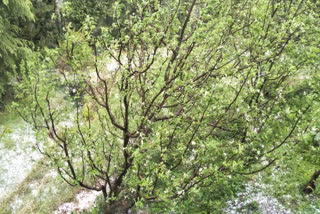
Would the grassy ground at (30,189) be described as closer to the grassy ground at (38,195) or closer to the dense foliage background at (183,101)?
the grassy ground at (38,195)

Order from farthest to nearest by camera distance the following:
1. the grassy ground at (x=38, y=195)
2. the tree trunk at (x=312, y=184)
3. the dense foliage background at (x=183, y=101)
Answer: the grassy ground at (x=38, y=195) → the tree trunk at (x=312, y=184) → the dense foliage background at (x=183, y=101)

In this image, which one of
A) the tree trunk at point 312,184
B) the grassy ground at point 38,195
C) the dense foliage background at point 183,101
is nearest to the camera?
the dense foliage background at point 183,101

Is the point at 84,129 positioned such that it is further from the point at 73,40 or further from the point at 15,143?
the point at 15,143

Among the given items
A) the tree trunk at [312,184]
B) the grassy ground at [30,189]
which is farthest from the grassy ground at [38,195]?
the tree trunk at [312,184]

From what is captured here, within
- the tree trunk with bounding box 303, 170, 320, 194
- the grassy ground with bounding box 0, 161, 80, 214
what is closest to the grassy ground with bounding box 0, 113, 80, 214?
the grassy ground with bounding box 0, 161, 80, 214

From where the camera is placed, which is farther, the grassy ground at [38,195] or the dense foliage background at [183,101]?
the grassy ground at [38,195]

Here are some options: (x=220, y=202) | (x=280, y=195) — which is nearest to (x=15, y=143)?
(x=220, y=202)

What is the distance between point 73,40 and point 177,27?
1.89m

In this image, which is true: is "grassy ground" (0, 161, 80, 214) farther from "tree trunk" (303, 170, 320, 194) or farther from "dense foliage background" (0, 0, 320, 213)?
"tree trunk" (303, 170, 320, 194)

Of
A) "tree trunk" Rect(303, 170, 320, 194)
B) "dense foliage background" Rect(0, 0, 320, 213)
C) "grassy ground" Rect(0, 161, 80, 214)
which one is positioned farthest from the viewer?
"grassy ground" Rect(0, 161, 80, 214)

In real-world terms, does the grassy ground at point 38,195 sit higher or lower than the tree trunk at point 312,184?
higher

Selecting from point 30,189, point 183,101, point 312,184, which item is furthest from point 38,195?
point 312,184

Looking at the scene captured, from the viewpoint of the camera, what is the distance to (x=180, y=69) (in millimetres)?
4723

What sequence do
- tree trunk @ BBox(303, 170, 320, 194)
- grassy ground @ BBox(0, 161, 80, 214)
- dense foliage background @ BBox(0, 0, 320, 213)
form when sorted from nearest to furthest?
dense foliage background @ BBox(0, 0, 320, 213) → tree trunk @ BBox(303, 170, 320, 194) → grassy ground @ BBox(0, 161, 80, 214)
